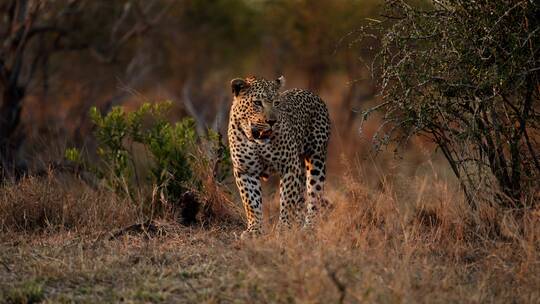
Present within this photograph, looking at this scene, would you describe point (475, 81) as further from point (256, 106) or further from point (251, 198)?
point (251, 198)

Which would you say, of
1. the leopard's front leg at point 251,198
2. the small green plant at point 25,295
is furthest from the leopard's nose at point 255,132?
the small green plant at point 25,295

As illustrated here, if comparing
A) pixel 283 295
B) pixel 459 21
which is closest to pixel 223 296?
pixel 283 295

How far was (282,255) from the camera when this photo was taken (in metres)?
6.66

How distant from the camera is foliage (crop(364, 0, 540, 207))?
8047 mm

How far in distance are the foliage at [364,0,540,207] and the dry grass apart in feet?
1.76

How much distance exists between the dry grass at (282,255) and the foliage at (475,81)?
54 cm

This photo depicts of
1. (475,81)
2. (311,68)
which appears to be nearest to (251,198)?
(475,81)

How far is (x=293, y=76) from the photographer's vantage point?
79.6 feet

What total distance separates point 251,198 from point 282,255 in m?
2.54

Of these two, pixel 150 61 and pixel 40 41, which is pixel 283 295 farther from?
pixel 150 61

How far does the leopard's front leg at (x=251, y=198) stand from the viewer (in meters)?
9.12

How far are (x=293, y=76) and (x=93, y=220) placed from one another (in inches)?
617

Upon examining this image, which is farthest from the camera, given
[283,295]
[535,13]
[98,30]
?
[98,30]

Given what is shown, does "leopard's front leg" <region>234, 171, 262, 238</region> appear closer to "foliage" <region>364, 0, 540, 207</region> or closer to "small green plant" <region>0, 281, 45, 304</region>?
"foliage" <region>364, 0, 540, 207</region>
